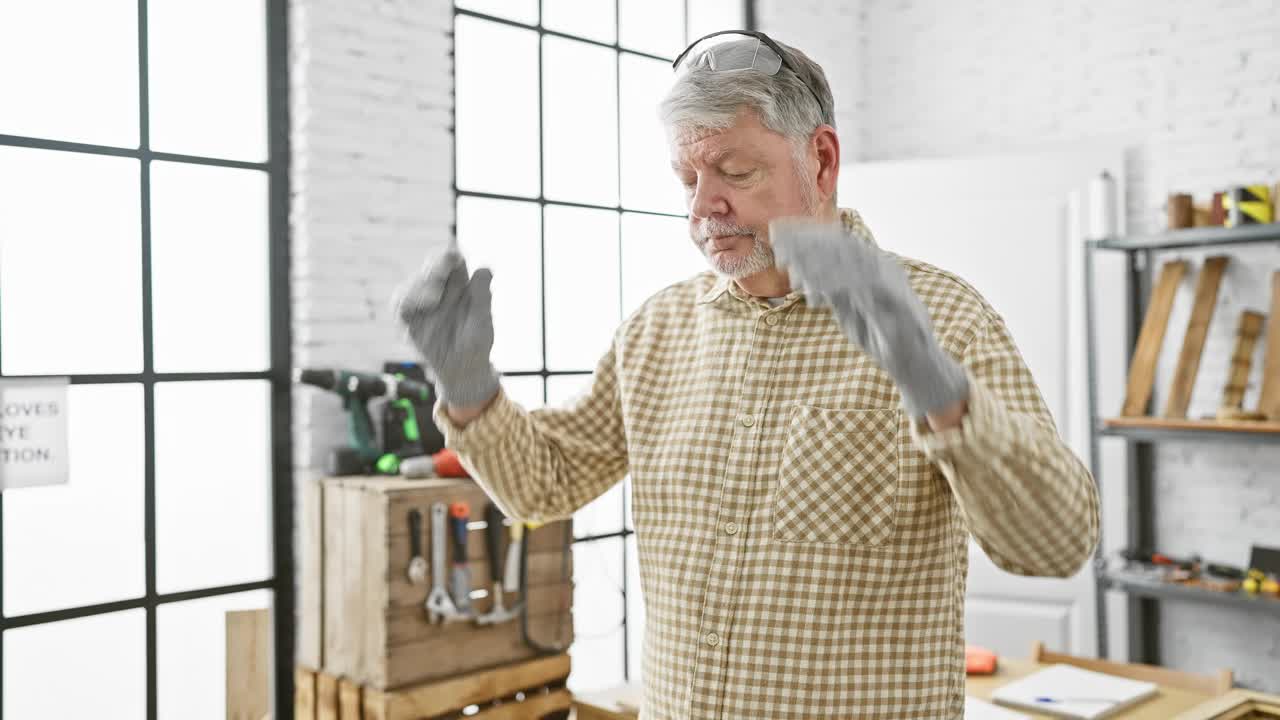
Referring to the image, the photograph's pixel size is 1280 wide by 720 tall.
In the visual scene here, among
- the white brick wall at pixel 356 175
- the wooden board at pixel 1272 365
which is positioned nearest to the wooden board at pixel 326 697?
the white brick wall at pixel 356 175

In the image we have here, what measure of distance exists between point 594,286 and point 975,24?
1918 millimetres

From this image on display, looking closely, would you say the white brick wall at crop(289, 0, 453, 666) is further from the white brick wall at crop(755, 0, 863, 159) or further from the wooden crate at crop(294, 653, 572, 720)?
the white brick wall at crop(755, 0, 863, 159)

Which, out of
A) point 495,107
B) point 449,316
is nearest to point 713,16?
point 495,107

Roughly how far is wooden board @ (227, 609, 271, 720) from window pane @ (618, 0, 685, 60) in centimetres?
251

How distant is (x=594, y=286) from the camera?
368 cm

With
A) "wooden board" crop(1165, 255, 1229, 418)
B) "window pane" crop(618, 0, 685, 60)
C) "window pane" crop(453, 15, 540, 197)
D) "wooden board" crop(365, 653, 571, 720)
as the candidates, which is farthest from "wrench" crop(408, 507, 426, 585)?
"wooden board" crop(1165, 255, 1229, 418)

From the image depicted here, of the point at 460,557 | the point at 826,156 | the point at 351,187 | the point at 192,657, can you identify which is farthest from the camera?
the point at 351,187

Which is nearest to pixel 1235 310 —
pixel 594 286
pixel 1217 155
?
pixel 1217 155

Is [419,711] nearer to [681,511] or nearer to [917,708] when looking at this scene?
[681,511]

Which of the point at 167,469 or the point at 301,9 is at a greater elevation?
the point at 301,9

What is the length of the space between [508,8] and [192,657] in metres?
2.16

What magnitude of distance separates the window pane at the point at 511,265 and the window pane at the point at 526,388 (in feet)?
0.11

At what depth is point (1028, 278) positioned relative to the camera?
12.4 feet

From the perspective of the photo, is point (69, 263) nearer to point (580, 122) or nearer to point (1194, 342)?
point (580, 122)
